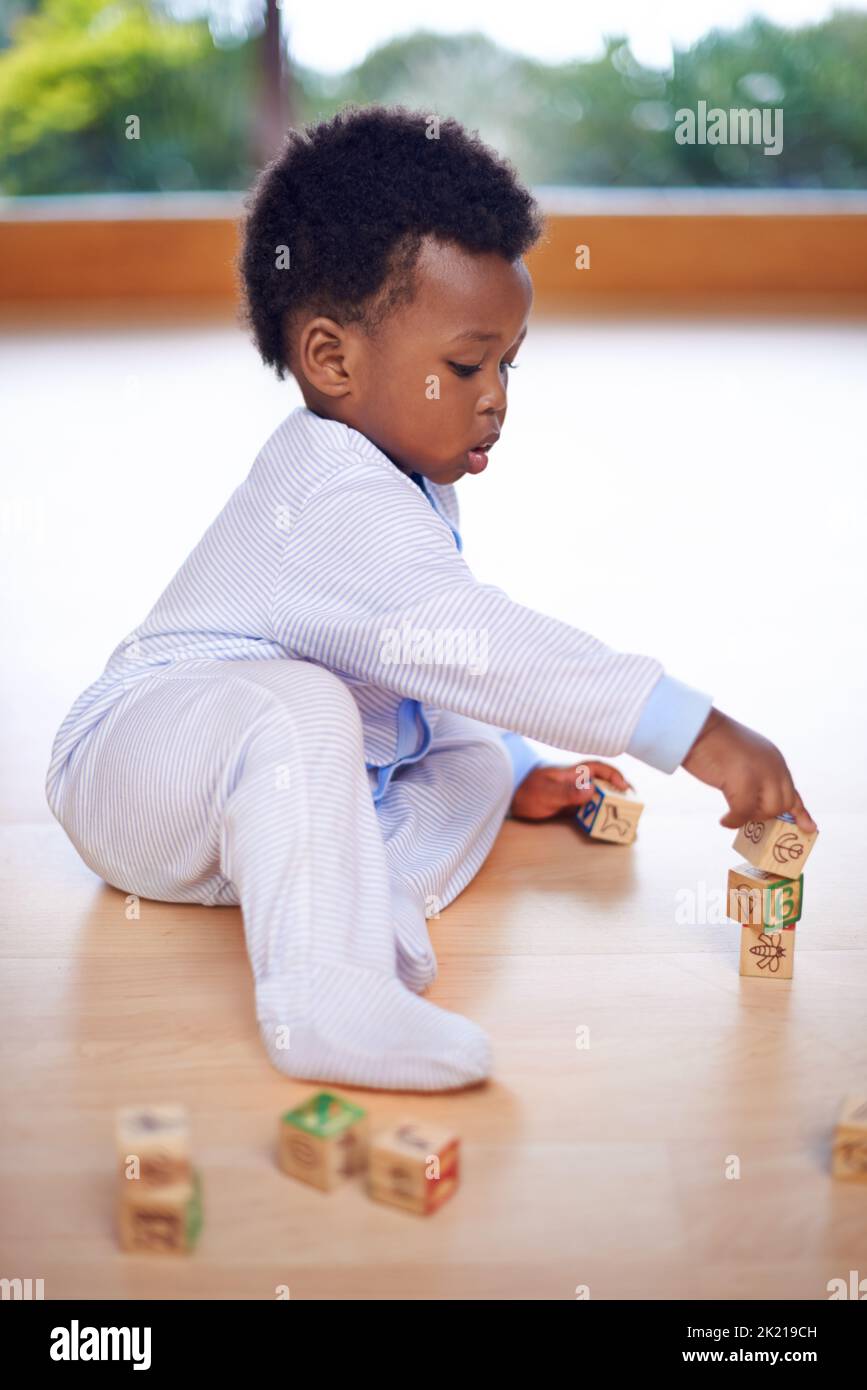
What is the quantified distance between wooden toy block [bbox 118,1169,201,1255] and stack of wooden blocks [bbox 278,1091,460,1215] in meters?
0.08

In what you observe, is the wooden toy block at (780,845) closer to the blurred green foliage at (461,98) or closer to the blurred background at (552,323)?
the blurred background at (552,323)

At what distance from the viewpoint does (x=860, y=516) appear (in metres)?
2.46

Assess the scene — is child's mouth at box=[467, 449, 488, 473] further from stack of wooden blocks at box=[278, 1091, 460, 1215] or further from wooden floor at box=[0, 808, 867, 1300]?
stack of wooden blocks at box=[278, 1091, 460, 1215]

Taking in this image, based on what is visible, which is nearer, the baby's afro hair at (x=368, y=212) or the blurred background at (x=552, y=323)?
the baby's afro hair at (x=368, y=212)

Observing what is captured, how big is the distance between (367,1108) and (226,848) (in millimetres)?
220

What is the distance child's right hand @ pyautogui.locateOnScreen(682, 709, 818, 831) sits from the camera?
3.84ft

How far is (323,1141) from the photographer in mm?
946

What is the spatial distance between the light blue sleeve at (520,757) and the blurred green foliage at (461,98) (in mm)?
3901

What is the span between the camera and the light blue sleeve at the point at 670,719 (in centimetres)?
115

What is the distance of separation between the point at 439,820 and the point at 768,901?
31 centimetres

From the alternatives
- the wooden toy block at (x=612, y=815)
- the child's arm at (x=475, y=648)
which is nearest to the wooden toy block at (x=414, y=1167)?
the child's arm at (x=475, y=648)

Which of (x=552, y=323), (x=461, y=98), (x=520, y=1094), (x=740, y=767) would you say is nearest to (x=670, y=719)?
(x=740, y=767)

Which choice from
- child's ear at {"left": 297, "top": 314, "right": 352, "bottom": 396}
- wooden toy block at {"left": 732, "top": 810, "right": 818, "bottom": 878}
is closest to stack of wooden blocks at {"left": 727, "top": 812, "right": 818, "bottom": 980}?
wooden toy block at {"left": 732, "top": 810, "right": 818, "bottom": 878}

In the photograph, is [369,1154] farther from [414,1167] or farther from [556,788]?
[556,788]
